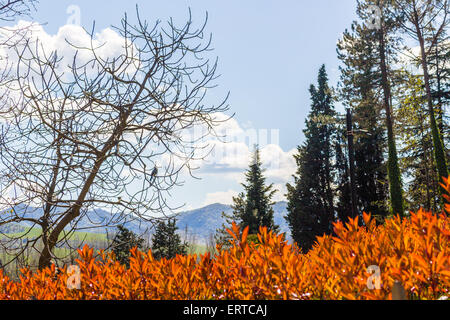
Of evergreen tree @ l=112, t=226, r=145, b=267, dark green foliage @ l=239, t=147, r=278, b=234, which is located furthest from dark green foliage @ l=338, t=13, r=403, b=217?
evergreen tree @ l=112, t=226, r=145, b=267

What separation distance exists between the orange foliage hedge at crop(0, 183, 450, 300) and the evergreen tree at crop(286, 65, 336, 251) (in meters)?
22.2

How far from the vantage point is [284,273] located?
1.69 meters

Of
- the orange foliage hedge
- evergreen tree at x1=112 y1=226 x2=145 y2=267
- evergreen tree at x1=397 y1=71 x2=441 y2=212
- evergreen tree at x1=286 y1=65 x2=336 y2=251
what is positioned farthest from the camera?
evergreen tree at x1=286 y1=65 x2=336 y2=251

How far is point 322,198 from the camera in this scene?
25.8 m

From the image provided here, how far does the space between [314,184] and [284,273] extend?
80.4ft

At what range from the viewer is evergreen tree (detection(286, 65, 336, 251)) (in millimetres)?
24531

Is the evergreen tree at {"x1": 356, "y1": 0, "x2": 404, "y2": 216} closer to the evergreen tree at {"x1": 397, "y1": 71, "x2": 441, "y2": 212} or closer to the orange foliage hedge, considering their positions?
the evergreen tree at {"x1": 397, "y1": 71, "x2": 441, "y2": 212}

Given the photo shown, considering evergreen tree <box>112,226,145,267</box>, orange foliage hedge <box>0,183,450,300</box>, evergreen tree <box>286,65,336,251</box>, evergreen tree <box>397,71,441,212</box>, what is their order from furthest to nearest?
evergreen tree <box>286,65,336,251</box>
evergreen tree <box>397,71,441,212</box>
evergreen tree <box>112,226,145,267</box>
orange foliage hedge <box>0,183,450,300</box>

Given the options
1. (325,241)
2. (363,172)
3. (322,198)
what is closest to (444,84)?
(363,172)

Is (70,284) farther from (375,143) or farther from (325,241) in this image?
(375,143)

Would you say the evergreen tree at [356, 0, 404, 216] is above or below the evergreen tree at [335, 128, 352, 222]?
above

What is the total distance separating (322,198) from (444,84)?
37.2 ft

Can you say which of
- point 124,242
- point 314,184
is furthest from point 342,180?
point 124,242
